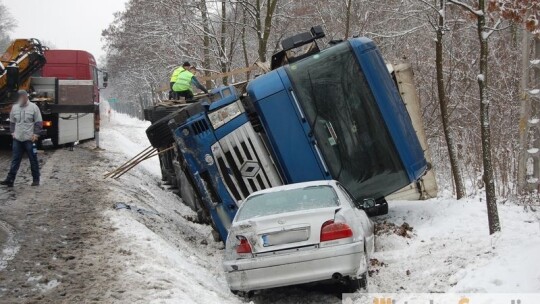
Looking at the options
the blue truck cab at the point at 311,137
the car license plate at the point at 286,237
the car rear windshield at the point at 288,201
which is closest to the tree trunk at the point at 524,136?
the blue truck cab at the point at 311,137

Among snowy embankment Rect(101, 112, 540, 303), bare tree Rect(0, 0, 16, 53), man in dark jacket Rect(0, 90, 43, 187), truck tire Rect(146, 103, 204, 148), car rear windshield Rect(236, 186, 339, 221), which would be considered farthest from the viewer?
bare tree Rect(0, 0, 16, 53)

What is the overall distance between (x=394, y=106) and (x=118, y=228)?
4.25 m

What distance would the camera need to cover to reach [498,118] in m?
15.8

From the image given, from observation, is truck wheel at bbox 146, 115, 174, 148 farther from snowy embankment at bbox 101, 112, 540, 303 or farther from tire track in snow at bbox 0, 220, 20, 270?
tire track in snow at bbox 0, 220, 20, 270

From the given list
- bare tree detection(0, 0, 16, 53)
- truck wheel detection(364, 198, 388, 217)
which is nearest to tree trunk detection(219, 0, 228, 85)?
truck wheel detection(364, 198, 388, 217)

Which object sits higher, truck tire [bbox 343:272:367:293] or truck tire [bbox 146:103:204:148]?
truck tire [bbox 146:103:204:148]

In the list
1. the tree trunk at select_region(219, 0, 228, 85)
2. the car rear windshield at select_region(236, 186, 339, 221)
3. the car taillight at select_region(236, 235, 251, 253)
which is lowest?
the car taillight at select_region(236, 235, 251, 253)

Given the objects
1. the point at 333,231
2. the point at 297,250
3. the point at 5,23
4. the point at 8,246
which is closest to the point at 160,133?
the point at 8,246

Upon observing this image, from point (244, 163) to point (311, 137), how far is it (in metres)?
1.06

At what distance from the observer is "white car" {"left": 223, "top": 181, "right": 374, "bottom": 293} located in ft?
19.0

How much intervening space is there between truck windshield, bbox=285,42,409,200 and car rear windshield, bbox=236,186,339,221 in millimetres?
1517

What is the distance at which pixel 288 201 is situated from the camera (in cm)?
662

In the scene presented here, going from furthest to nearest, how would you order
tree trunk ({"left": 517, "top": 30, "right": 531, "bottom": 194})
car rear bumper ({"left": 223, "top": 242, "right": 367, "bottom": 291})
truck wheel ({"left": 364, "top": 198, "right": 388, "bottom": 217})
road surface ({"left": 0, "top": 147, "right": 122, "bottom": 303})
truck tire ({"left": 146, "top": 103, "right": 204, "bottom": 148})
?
tree trunk ({"left": 517, "top": 30, "right": 531, "bottom": 194}), truck wheel ({"left": 364, "top": 198, "right": 388, "bottom": 217}), truck tire ({"left": 146, "top": 103, "right": 204, "bottom": 148}), car rear bumper ({"left": 223, "top": 242, "right": 367, "bottom": 291}), road surface ({"left": 0, "top": 147, "right": 122, "bottom": 303})

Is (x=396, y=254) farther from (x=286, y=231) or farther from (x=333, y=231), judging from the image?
(x=286, y=231)
